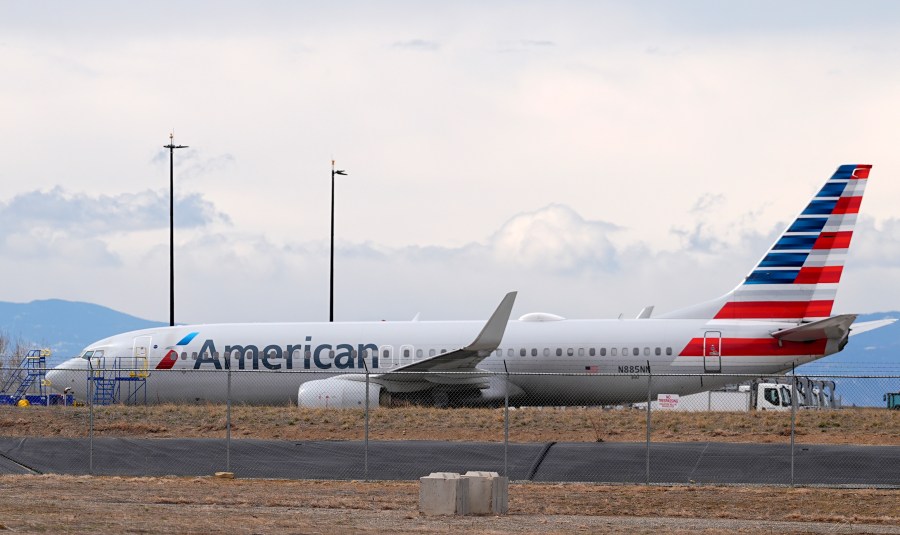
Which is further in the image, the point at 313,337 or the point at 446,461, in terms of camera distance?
the point at 313,337

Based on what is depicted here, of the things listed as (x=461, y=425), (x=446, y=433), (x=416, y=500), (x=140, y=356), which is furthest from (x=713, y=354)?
(x=416, y=500)

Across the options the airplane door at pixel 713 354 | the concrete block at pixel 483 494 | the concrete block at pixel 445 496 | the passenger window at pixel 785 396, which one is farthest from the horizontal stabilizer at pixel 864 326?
the concrete block at pixel 445 496

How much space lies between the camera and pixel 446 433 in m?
30.6

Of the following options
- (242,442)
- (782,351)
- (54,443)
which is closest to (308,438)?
(242,442)

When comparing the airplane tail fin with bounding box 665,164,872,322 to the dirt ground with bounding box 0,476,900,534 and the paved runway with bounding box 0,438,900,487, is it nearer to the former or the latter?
the paved runway with bounding box 0,438,900,487

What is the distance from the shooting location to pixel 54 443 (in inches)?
1088

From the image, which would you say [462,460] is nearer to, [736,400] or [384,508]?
[384,508]

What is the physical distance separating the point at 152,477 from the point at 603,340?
16.8 m

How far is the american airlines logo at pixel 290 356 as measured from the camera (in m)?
38.3

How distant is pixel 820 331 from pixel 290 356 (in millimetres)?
14288

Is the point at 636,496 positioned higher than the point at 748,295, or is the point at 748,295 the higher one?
the point at 748,295

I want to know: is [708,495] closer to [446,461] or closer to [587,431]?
[446,461]

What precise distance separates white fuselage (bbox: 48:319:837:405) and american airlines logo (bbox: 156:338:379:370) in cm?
3

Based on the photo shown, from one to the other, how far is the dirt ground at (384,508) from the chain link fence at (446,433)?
145 centimetres
